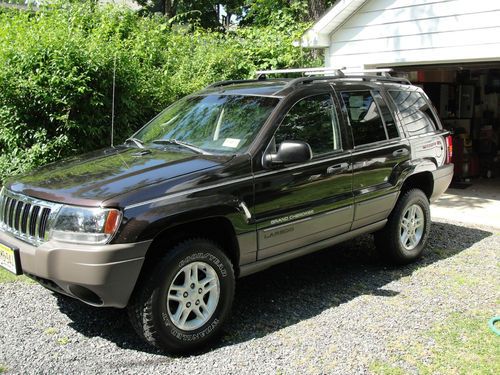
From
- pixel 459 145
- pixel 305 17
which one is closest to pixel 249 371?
pixel 459 145

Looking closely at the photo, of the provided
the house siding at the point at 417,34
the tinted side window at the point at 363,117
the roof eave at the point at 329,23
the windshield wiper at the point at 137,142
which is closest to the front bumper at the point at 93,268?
the windshield wiper at the point at 137,142

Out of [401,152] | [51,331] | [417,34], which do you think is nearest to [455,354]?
[401,152]

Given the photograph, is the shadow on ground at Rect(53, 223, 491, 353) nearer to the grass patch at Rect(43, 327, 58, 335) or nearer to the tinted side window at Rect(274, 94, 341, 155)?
the grass patch at Rect(43, 327, 58, 335)

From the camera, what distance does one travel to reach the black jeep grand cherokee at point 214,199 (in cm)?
345

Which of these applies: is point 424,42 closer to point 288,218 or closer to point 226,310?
point 288,218

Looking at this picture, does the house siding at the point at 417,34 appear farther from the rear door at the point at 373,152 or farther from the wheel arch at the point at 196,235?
the wheel arch at the point at 196,235

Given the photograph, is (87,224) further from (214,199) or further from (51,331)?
(51,331)

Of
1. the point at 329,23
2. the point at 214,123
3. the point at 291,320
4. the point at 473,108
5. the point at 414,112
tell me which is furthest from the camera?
the point at 473,108

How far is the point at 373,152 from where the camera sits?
5121 millimetres

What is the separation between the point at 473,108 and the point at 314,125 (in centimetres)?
967

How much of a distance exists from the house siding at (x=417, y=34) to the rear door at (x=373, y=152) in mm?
3604

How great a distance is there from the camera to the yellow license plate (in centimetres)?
368

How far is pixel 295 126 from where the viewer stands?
178 inches

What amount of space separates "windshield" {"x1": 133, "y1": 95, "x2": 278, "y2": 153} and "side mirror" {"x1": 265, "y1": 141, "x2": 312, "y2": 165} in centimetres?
25
